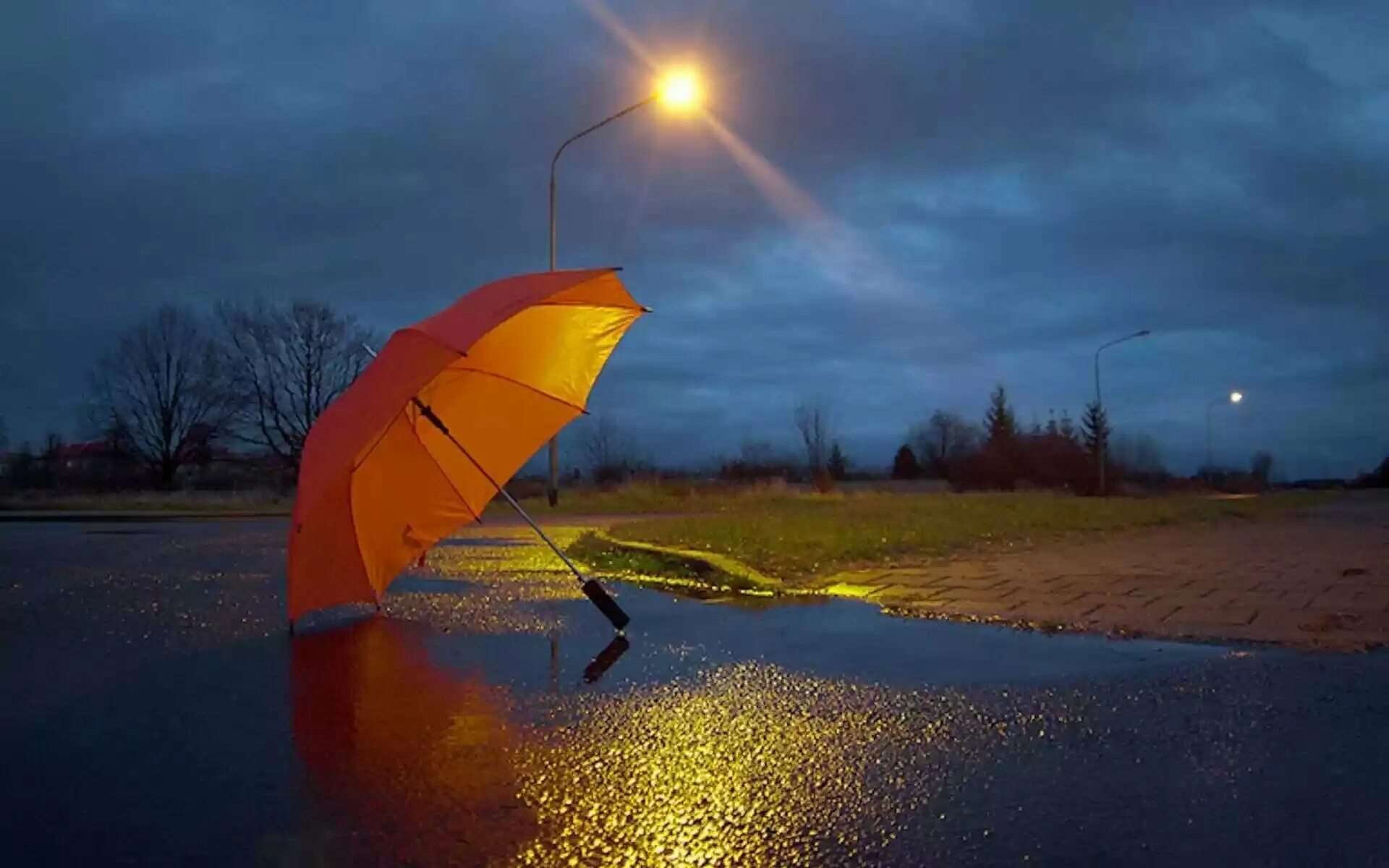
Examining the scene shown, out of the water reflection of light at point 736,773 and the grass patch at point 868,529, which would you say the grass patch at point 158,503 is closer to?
the grass patch at point 868,529

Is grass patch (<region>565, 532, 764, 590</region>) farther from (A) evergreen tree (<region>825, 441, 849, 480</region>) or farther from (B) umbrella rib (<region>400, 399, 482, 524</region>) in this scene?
(A) evergreen tree (<region>825, 441, 849, 480</region>)

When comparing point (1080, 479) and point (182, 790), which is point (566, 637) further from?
point (1080, 479)

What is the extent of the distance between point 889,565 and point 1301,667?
5.71 m

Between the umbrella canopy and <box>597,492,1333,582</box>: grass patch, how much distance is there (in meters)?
3.37

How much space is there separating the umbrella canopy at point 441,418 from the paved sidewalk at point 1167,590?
3290 millimetres

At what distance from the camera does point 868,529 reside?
15109 millimetres

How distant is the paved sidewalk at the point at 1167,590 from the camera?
7629 millimetres

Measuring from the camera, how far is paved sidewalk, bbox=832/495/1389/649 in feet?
25.0

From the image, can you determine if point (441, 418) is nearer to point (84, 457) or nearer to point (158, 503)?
point (158, 503)

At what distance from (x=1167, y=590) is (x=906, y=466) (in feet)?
199

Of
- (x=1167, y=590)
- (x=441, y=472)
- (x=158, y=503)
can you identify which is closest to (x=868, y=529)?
(x=1167, y=590)

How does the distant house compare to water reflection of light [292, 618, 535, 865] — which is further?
the distant house

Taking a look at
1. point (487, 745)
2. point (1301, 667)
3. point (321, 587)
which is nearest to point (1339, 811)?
point (1301, 667)

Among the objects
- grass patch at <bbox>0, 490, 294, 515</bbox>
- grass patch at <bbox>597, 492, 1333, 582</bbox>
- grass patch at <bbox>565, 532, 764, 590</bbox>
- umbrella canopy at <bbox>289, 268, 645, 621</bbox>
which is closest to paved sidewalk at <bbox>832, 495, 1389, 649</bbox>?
grass patch at <bbox>597, 492, 1333, 582</bbox>
